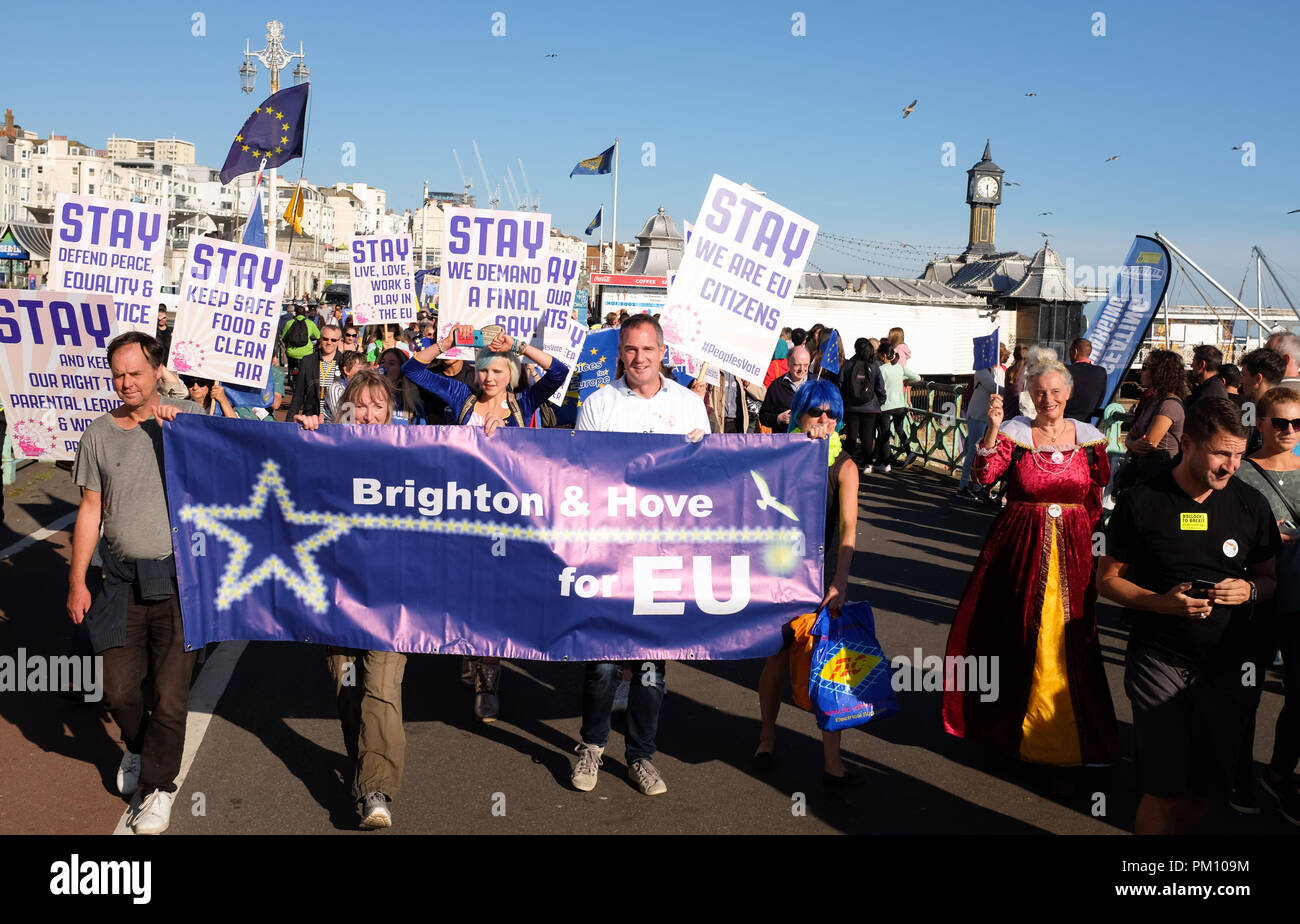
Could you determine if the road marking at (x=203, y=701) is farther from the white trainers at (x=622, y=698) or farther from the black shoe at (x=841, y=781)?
the black shoe at (x=841, y=781)

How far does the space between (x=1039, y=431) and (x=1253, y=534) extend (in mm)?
1426

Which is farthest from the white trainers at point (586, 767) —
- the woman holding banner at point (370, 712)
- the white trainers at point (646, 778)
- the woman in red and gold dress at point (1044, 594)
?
the woman in red and gold dress at point (1044, 594)

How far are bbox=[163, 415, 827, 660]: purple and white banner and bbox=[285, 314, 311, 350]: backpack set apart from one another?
1374cm

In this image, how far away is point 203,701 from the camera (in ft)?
20.3

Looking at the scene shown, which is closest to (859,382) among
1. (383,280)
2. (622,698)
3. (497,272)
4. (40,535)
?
(383,280)

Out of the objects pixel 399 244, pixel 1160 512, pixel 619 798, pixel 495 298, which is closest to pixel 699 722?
pixel 619 798

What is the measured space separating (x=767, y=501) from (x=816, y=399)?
0.52 metres

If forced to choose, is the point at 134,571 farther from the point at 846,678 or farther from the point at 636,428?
the point at 846,678

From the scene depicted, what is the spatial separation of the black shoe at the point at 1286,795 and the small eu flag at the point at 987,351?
907cm

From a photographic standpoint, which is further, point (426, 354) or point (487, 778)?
point (426, 354)

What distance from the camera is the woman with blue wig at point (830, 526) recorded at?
5.20 metres

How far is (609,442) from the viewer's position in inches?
203

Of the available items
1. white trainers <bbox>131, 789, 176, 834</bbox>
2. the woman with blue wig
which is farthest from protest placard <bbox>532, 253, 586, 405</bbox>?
white trainers <bbox>131, 789, 176, 834</bbox>

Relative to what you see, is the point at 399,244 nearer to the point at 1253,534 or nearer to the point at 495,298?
the point at 495,298
